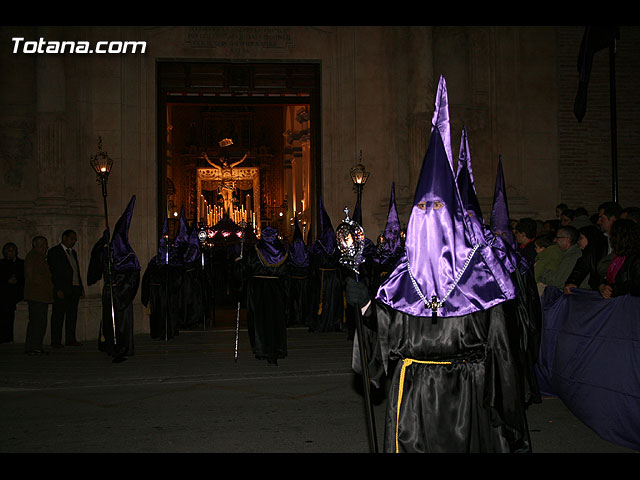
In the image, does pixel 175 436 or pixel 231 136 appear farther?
pixel 231 136

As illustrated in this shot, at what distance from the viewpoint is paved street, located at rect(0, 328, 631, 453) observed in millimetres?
5945

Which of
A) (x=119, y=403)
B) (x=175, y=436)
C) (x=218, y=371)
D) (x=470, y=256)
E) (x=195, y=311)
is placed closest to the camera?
(x=470, y=256)

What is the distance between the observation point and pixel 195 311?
14492 mm

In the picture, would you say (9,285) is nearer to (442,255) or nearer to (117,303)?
(117,303)

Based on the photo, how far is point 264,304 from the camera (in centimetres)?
1063

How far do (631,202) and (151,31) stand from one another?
1211cm

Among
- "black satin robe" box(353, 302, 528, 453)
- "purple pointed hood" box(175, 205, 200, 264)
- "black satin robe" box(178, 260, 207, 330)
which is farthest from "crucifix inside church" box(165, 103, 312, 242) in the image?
"black satin robe" box(353, 302, 528, 453)

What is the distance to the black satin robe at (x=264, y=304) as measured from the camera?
10.3 metres

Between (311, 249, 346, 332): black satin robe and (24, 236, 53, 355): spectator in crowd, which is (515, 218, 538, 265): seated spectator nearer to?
(311, 249, 346, 332): black satin robe

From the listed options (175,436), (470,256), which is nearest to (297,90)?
(175,436)

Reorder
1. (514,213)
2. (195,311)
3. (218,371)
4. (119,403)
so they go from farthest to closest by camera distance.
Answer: (514,213)
(195,311)
(218,371)
(119,403)

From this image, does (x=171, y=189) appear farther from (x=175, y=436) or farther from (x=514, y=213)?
(x=175, y=436)

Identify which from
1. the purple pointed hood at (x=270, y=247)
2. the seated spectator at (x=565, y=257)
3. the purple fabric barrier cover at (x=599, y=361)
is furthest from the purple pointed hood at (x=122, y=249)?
the purple fabric barrier cover at (x=599, y=361)

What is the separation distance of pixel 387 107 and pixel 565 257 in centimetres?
883
